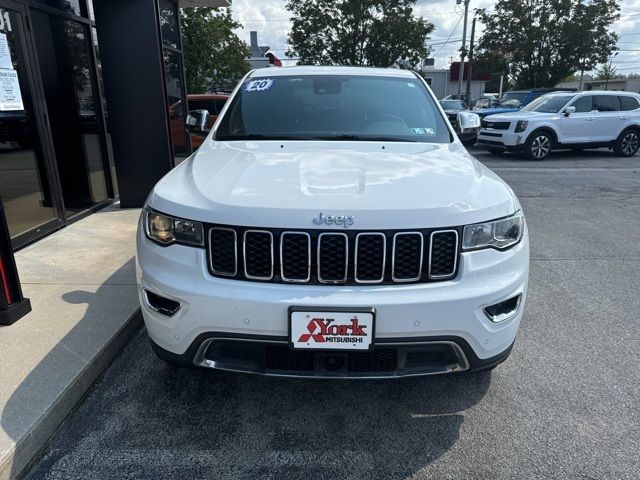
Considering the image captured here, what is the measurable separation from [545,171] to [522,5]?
22864mm

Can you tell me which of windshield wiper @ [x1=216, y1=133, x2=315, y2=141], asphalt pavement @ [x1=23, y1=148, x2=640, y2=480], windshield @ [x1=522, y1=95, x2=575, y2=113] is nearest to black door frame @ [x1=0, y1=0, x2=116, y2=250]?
asphalt pavement @ [x1=23, y1=148, x2=640, y2=480]

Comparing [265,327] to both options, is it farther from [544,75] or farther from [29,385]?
[544,75]

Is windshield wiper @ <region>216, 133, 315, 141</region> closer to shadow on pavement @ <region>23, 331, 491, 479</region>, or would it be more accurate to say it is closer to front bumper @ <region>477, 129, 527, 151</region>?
→ shadow on pavement @ <region>23, 331, 491, 479</region>

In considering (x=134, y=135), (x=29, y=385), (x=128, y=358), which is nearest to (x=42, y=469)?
(x=29, y=385)

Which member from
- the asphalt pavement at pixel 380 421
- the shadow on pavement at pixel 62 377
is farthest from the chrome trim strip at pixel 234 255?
the shadow on pavement at pixel 62 377

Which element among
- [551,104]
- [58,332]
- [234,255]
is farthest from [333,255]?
[551,104]

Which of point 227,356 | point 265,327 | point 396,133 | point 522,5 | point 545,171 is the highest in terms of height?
point 522,5

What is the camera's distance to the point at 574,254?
524 centimetres

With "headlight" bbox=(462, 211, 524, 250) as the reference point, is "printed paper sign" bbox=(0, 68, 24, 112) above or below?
above

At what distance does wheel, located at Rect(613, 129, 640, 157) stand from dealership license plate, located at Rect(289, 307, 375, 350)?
13.6 meters

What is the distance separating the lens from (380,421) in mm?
2553

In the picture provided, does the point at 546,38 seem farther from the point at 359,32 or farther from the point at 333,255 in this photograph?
the point at 333,255

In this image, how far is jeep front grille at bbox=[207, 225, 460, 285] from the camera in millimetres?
2158

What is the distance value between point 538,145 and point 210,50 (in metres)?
13.5
